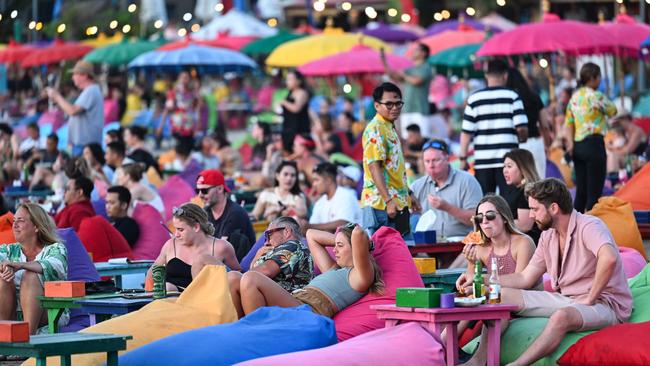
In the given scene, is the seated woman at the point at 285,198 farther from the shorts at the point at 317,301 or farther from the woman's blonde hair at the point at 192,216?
the shorts at the point at 317,301

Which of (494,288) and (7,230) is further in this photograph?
(7,230)

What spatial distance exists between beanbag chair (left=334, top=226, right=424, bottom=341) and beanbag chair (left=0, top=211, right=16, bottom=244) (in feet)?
10.7

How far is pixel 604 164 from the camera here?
572 inches

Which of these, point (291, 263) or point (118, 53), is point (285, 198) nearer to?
point (291, 263)

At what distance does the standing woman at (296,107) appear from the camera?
20.4 meters

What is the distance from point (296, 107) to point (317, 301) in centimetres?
1092

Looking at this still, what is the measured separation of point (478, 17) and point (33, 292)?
33.7m

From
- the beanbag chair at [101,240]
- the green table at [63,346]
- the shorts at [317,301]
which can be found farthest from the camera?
the beanbag chair at [101,240]

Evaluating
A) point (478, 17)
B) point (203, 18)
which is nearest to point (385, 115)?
point (478, 17)

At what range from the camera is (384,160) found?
11859 millimetres

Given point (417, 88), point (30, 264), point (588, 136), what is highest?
point (417, 88)

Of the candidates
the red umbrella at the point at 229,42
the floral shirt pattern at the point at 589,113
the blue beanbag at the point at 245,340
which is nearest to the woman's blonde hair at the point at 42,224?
the blue beanbag at the point at 245,340

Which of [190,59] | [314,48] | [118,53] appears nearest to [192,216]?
[314,48]

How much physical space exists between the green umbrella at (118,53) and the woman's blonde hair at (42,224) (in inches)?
739
